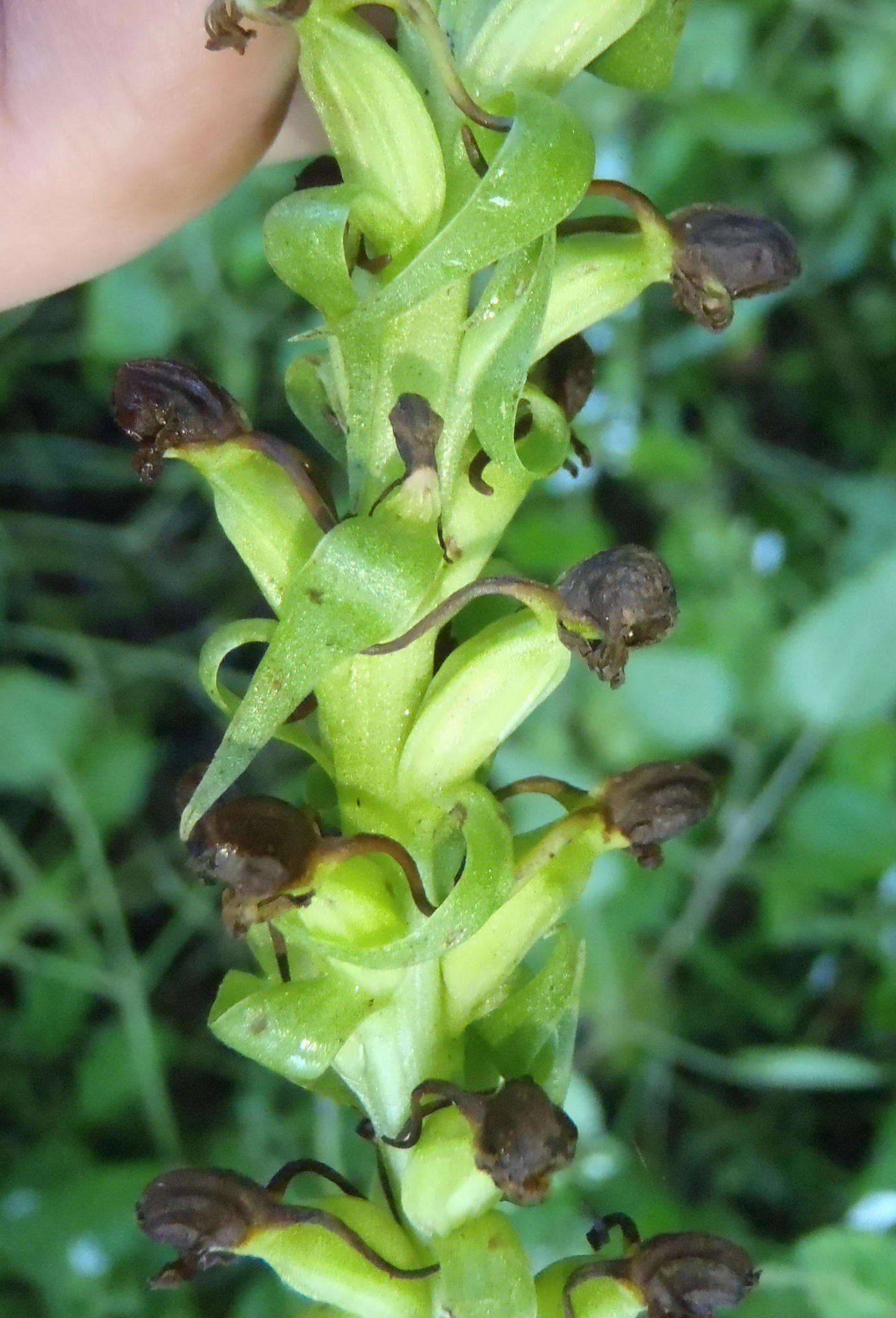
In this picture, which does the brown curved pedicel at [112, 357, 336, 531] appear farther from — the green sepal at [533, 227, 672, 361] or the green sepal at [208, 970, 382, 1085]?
the green sepal at [208, 970, 382, 1085]

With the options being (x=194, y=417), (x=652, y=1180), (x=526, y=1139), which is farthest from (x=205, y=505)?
(x=526, y=1139)

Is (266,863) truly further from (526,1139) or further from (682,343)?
(682,343)

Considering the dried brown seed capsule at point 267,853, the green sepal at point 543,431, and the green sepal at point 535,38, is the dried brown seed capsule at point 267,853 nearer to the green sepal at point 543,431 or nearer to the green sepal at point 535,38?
the green sepal at point 543,431

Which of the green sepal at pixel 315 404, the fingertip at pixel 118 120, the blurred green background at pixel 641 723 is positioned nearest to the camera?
the green sepal at pixel 315 404

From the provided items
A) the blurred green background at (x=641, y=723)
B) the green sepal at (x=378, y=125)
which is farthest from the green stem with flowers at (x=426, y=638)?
the blurred green background at (x=641, y=723)

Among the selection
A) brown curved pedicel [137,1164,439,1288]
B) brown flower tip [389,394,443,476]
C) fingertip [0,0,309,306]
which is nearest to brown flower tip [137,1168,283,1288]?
brown curved pedicel [137,1164,439,1288]

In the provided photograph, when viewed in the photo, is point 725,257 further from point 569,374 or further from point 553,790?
point 553,790
